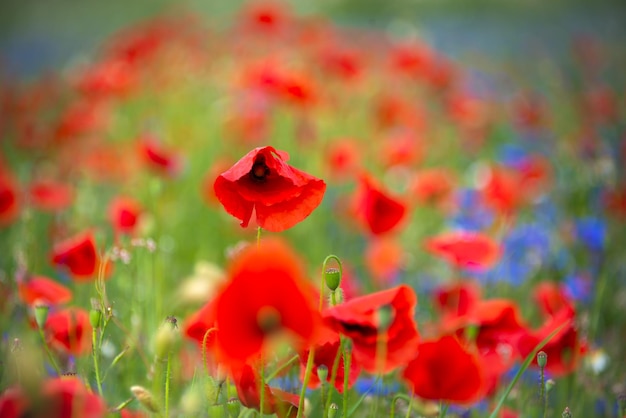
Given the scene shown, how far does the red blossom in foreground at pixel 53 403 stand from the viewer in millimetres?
537

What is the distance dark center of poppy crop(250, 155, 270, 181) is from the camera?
839 millimetres

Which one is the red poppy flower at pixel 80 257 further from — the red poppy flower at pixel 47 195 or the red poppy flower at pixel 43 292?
the red poppy flower at pixel 47 195

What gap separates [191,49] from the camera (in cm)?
354

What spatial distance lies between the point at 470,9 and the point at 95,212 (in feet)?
25.2

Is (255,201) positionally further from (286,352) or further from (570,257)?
(570,257)

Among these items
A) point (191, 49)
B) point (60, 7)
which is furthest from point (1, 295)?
Result: point (60, 7)

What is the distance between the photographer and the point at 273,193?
814mm

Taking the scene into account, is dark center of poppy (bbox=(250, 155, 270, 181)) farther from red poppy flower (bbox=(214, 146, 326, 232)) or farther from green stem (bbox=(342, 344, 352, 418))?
green stem (bbox=(342, 344, 352, 418))

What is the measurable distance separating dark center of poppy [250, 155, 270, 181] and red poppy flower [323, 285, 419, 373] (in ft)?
0.67

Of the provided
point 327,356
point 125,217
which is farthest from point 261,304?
point 125,217

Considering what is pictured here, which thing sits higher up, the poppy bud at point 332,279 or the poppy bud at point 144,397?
the poppy bud at point 332,279

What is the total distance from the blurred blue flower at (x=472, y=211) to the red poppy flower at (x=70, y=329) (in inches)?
54.6

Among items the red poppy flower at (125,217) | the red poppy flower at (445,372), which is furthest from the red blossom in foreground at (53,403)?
the red poppy flower at (125,217)

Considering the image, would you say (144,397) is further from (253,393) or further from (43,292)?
(43,292)
